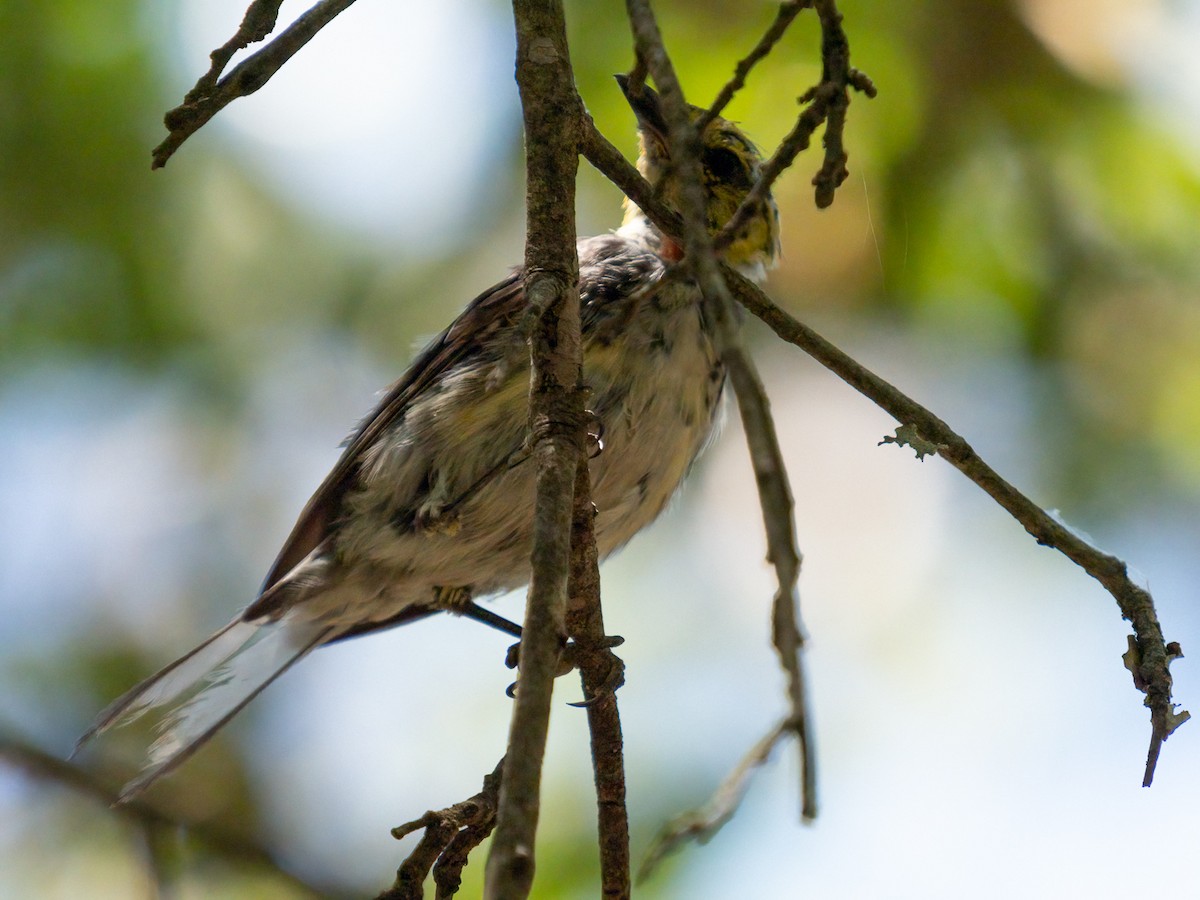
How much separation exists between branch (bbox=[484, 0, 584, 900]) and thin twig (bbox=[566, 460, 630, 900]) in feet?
0.65

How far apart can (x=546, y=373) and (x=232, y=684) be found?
238 centimetres

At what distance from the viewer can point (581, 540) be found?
2545 mm

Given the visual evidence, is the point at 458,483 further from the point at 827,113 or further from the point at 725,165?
the point at 827,113

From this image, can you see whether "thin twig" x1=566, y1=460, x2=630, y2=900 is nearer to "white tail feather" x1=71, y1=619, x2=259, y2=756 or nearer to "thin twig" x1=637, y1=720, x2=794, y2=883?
"thin twig" x1=637, y1=720, x2=794, y2=883

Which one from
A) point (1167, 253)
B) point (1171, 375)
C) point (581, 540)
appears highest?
point (1167, 253)

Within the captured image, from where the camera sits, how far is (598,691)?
2.88 m

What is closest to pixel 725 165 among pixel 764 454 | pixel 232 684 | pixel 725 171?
pixel 725 171

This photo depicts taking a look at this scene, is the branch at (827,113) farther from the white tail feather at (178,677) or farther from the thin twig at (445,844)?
the white tail feather at (178,677)

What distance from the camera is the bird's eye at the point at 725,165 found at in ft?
15.9

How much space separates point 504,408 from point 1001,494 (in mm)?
1847

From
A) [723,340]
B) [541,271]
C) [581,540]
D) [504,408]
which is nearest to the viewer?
[723,340]

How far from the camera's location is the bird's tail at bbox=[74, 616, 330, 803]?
3.95m

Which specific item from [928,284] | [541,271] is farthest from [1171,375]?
[541,271]

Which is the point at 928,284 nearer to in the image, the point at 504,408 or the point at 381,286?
the point at 504,408
